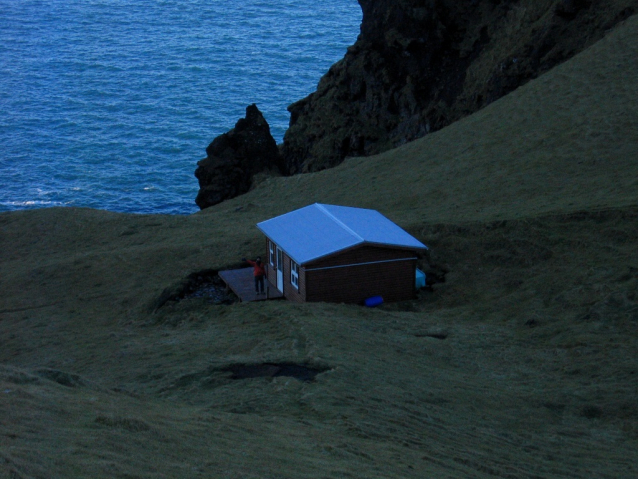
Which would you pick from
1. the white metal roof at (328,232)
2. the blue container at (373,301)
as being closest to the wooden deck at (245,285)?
the white metal roof at (328,232)

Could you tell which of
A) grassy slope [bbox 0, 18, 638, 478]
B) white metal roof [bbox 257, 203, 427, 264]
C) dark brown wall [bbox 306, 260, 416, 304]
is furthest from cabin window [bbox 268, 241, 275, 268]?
dark brown wall [bbox 306, 260, 416, 304]

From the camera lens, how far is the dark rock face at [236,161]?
55531 millimetres

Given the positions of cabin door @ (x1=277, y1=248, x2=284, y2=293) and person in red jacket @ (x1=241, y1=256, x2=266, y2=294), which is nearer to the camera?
Answer: person in red jacket @ (x1=241, y1=256, x2=266, y2=294)

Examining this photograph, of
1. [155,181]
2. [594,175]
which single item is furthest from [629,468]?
[155,181]

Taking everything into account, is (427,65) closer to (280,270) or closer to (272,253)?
(272,253)

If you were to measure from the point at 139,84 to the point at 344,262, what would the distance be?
91.9 meters

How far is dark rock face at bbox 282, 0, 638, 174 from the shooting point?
46.9m

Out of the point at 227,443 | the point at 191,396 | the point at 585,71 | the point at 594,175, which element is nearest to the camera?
the point at 227,443

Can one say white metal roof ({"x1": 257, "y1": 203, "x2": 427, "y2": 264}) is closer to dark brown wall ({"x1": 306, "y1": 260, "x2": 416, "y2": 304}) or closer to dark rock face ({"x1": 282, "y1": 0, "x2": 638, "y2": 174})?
dark brown wall ({"x1": 306, "y1": 260, "x2": 416, "y2": 304})

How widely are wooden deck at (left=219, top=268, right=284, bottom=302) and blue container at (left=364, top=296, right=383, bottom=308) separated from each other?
296cm

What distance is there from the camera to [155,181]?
73625mm

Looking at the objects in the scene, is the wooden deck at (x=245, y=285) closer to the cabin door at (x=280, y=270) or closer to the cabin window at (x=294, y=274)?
the cabin door at (x=280, y=270)

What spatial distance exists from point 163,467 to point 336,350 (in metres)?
8.62

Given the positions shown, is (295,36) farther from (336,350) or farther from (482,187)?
(336,350)
